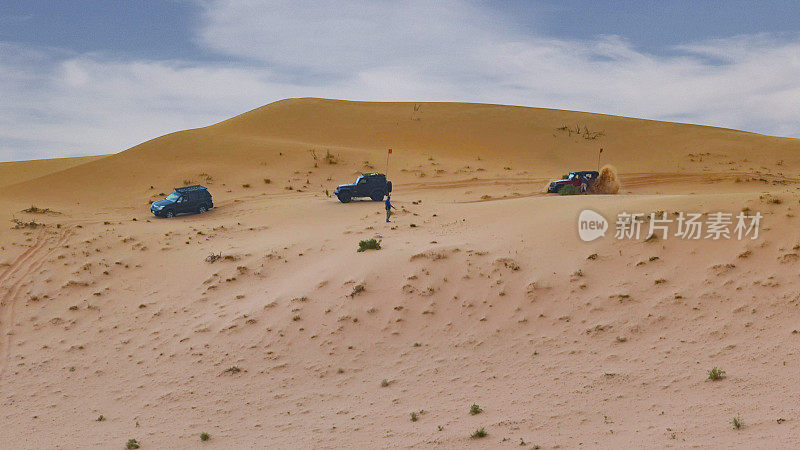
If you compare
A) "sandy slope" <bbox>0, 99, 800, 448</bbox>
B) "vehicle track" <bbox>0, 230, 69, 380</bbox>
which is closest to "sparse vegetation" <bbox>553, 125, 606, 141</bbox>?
"sandy slope" <bbox>0, 99, 800, 448</bbox>

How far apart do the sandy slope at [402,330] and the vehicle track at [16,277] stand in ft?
0.28

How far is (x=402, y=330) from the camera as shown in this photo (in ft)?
48.3

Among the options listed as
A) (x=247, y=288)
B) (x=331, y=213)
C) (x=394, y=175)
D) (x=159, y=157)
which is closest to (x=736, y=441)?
(x=247, y=288)

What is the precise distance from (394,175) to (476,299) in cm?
2335

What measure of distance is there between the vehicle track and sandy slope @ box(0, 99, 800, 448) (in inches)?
3.3

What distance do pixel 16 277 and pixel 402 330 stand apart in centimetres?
1266

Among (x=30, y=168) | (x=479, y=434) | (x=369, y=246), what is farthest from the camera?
(x=30, y=168)

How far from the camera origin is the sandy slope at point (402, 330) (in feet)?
35.4

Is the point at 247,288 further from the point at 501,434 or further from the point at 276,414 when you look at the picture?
the point at 501,434

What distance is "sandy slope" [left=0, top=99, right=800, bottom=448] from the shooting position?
10797 mm

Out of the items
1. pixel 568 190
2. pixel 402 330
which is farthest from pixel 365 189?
pixel 402 330

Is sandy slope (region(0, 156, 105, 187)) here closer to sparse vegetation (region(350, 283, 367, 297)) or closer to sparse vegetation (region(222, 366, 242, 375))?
sparse vegetation (region(350, 283, 367, 297))

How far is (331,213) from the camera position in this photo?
25.3m

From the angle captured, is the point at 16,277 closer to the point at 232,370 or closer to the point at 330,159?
the point at 232,370
